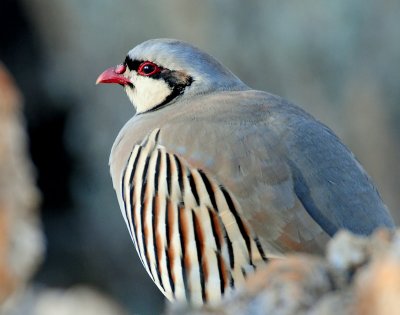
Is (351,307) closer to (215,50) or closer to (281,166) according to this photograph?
(281,166)

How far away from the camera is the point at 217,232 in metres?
4.95

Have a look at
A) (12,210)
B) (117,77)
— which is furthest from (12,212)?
(117,77)

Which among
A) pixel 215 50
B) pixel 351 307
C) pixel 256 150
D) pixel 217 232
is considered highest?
pixel 351 307

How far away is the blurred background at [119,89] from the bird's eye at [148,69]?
5.74 m

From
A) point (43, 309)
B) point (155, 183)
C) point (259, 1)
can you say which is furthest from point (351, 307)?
point (43, 309)

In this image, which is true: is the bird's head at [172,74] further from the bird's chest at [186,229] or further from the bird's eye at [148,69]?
the bird's chest at [186,229]

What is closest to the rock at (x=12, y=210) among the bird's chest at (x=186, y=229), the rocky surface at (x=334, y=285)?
the bird's chest at (x=186, y=229)

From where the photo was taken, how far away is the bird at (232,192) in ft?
15.9

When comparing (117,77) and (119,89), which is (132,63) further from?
(119,89)

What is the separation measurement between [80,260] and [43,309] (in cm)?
76

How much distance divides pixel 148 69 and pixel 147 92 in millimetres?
135

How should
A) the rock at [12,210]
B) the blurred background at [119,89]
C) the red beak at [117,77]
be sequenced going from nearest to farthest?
the red beak at [117,77], the rock at [12,210], the blurred background at [119,89]

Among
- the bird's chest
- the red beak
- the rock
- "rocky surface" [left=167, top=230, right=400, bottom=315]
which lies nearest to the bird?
the bird's chest

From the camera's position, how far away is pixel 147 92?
6211 millimetres
